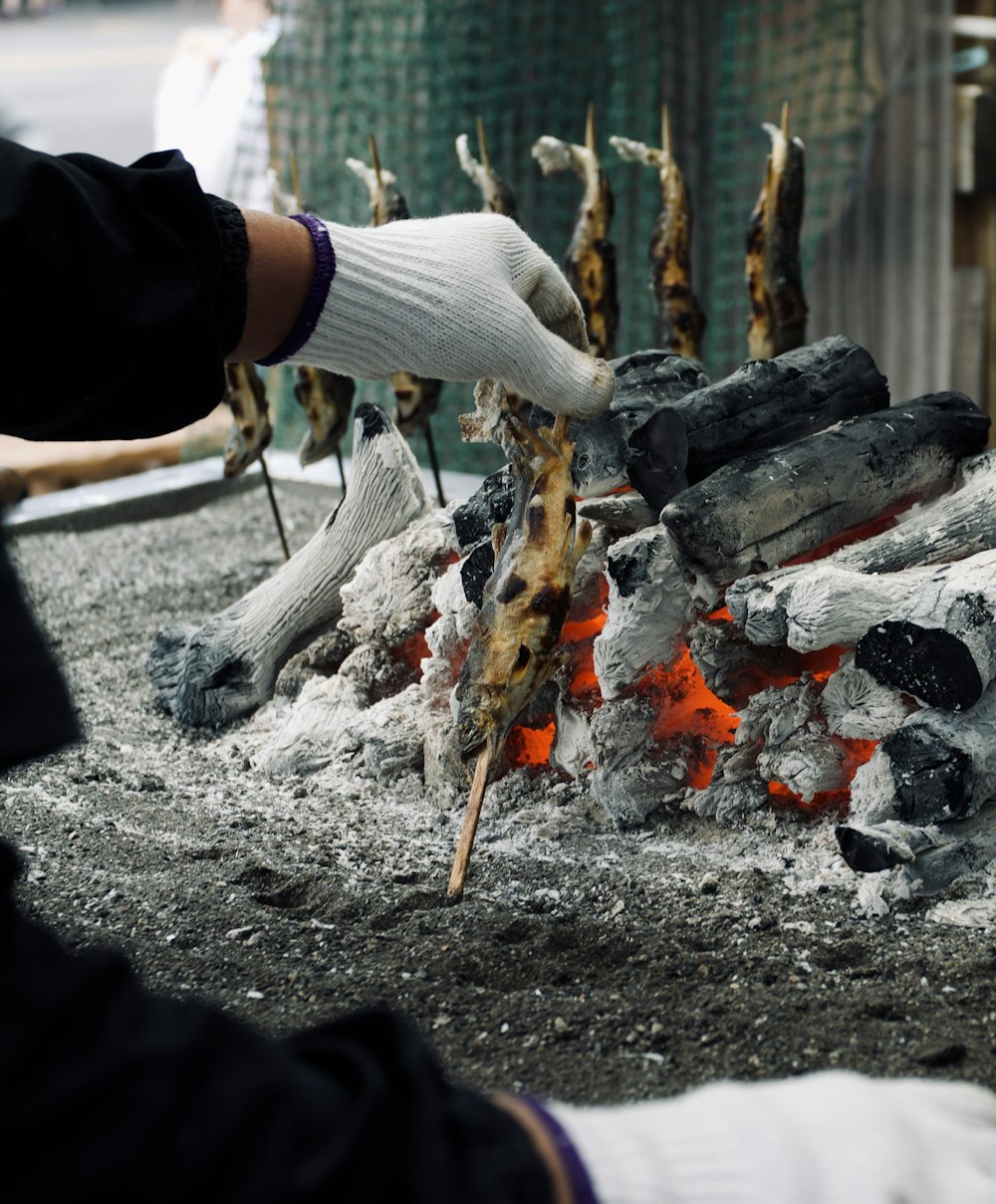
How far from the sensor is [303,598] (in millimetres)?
2645

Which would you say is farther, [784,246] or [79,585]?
[79,585]

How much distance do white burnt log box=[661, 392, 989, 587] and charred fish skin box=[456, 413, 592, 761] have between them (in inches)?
7.1

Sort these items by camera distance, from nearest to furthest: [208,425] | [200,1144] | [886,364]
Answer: [200,1144], [886,364], [208,425]

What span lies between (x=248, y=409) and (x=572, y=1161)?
2608 millimetres

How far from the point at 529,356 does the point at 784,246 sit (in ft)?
3.85

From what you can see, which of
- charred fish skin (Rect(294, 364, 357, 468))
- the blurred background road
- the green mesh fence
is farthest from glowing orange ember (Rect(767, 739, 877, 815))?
the blurred background road

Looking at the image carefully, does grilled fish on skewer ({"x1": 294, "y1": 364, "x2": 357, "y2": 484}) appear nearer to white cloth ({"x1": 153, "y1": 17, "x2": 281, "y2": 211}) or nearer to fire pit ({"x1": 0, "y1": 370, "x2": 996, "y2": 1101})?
fire pit ({"x1": 0, "y1": 370, "x2": 996, "y2": 1101})

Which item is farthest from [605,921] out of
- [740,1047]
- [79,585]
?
[79,585]

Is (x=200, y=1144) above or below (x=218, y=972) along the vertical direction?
above

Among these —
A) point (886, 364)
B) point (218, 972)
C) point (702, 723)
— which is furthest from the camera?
point (886, 364)

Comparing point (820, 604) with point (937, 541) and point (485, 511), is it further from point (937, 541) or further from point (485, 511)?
point (485, 511)

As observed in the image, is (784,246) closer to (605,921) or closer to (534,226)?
(605,921)

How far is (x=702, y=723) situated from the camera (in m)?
2.15

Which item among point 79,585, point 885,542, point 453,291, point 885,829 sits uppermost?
point 453,291
